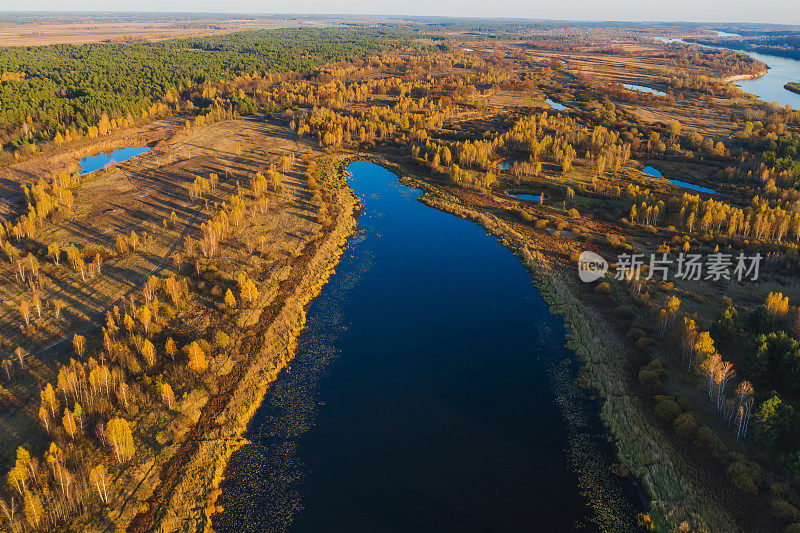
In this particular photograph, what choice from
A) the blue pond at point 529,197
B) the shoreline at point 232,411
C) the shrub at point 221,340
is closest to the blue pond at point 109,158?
the shoreline at point 232,411

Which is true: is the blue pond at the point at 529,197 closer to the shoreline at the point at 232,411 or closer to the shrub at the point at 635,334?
the shrub at the point at 635,334

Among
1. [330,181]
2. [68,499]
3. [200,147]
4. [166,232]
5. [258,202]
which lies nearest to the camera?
[68,499]

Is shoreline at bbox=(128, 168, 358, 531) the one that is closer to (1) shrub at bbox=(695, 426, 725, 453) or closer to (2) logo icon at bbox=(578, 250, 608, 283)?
(2) logo icon at bbox=(578, 250, 608, 283)

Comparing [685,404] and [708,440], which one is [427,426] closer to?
[708,440]

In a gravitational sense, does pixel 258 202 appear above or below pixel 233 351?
above

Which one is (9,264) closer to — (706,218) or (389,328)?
(389,328)

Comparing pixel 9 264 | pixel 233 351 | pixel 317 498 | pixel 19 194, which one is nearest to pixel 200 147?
pixel 19 194

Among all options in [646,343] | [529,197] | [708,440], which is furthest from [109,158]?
[708,440]
